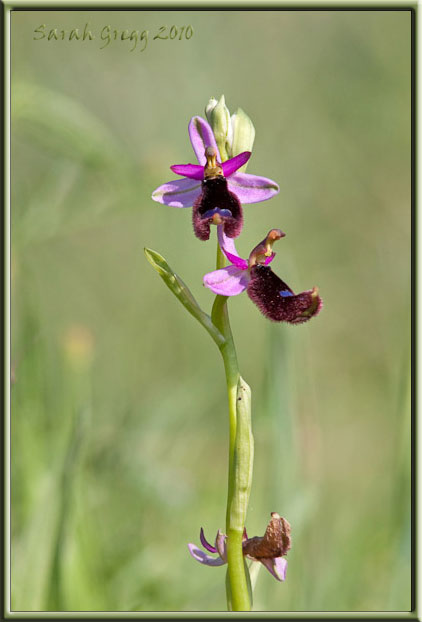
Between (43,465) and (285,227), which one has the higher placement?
(285,227)

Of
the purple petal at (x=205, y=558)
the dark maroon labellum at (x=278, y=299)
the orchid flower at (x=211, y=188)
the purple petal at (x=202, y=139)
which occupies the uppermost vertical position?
the purple petal at (x=202, y=139)

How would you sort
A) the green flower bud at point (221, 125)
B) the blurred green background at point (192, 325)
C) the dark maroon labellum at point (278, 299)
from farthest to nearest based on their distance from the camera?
the blurred green background at point (192, 325)
the green flower bud at point (221, 125)
the dark maroon labellum at point (278, 299)

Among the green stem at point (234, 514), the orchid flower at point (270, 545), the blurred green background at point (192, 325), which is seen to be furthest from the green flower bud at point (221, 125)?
the blurred green background at point (192, 325)

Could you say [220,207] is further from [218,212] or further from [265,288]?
[265,288]

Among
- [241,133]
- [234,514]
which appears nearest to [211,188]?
[241,133]

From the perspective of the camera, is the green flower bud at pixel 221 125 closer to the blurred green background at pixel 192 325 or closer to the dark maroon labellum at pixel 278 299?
the dark maroon labellum at pixel 278 299

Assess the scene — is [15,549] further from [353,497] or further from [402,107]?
[402,107]

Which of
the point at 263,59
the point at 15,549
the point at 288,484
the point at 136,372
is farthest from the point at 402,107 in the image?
the point at 15,549
